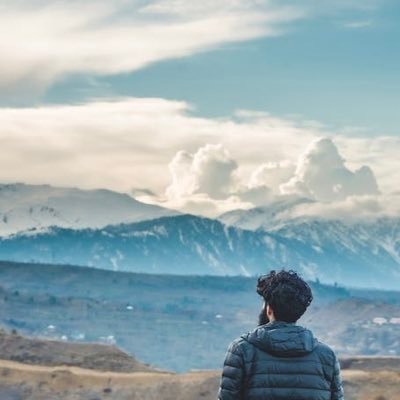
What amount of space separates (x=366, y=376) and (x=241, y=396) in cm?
15673

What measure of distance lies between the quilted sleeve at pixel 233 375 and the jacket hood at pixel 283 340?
258mm

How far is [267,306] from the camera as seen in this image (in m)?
13.5

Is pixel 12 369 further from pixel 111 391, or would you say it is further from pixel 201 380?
pixel 201 380

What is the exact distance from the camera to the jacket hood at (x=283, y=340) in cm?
1322

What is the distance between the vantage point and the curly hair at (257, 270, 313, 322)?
43.7ft

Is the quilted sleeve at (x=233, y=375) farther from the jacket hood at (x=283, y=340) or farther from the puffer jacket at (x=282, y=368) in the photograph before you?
the jacket hood at (x=283, y=340)

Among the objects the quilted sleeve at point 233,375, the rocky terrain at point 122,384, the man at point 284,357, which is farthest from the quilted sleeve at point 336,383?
the rocky terrain at point 122,384

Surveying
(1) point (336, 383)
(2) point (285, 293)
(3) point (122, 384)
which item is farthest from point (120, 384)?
(2) point (285, 293)

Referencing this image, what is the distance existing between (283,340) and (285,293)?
573 millimetres

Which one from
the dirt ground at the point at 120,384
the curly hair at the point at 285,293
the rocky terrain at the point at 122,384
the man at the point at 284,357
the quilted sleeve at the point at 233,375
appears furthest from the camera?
the dirt ground at the point at 120,384

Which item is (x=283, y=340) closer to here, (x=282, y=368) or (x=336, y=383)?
(x=282, y=368)

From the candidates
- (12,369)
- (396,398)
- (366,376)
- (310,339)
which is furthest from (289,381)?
(12,369)

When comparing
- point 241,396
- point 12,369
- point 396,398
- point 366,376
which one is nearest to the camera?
point 241,396

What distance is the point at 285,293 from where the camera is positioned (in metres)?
13.3
